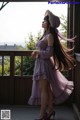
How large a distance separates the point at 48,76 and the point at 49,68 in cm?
11

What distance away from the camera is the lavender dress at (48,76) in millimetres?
3842

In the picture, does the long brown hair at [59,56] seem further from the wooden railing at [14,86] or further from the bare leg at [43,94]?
the wooden railing at [14,86]

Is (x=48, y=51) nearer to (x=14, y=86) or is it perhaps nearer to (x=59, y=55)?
(x=59, y=55)

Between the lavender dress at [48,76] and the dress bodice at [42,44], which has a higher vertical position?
the dress bodice at [42,44]

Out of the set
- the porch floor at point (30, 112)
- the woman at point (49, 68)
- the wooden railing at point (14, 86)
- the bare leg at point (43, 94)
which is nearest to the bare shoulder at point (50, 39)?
the woman at point (49, 68)

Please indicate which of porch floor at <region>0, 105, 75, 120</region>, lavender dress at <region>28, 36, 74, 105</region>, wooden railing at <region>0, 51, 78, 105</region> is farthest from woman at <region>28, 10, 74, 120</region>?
wooden railing at <region>0, 51, 78, 105</region>

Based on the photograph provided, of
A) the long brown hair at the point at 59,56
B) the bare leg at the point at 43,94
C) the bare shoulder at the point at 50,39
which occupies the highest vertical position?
the bare shoulder at the point at 50,39

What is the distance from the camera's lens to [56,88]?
13.2ft

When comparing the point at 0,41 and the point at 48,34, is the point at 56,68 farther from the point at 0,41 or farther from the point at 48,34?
the point at 0,41

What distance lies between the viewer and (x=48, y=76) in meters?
3.90

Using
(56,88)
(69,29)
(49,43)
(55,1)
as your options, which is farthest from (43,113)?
(55,1)

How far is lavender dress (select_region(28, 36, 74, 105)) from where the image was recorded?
384 centimetres

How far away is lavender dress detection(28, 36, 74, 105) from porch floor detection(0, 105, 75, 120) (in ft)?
1.00

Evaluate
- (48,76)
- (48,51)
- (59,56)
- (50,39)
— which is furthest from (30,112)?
(50,39)
